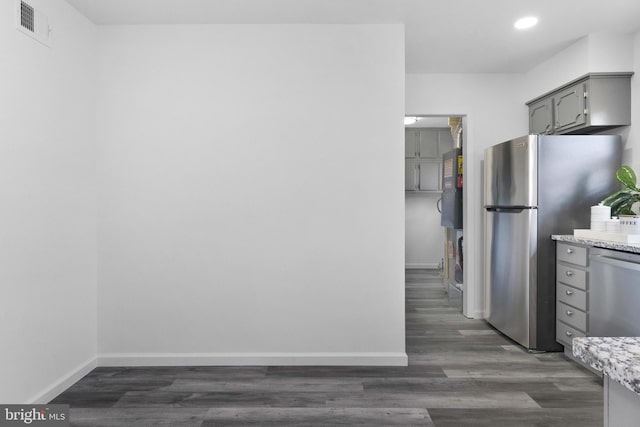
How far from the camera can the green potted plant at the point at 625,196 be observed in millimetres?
2952

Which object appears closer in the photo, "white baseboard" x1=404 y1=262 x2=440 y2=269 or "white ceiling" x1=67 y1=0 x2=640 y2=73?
"white ceiling" x1=67 y1=0 x2=640 y2=73

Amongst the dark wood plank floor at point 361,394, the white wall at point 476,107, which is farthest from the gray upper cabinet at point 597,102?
the dark wood plank floor at point 361,394

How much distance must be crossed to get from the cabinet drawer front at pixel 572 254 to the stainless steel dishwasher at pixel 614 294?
0.08 meters

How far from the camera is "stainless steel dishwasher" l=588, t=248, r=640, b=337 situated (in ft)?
8.35

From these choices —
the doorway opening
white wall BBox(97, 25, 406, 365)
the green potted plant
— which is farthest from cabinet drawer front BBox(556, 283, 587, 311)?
the doorway opening

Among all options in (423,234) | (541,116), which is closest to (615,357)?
(541,116)

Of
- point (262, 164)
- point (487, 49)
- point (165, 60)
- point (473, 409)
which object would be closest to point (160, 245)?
point (262, 164)

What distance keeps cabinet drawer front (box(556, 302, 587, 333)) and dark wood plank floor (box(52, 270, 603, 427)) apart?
0.98 feet

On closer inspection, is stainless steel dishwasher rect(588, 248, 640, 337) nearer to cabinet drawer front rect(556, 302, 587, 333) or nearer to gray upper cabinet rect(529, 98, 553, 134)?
cabinet drawer front rect(556, 302, 587, 333)

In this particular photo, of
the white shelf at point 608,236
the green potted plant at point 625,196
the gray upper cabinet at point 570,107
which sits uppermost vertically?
the gray upper cabinet at point 570,107

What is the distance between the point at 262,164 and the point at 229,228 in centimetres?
54

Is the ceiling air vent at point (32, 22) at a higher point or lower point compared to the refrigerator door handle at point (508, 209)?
higher

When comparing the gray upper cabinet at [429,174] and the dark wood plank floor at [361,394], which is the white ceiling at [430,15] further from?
the gray upper cabinet at [429,174]

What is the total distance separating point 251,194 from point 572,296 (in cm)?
253
